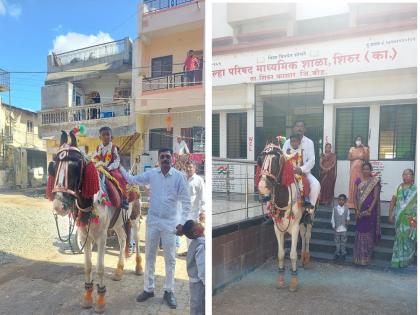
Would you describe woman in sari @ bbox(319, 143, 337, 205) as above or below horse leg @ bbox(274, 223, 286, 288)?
above

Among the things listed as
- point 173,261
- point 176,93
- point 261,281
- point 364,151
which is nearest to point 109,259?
point 173,261

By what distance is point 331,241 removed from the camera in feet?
4.08

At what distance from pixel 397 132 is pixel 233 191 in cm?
71

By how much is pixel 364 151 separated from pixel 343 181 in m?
0.16

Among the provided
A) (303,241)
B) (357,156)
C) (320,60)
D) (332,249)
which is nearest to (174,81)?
(320,60)

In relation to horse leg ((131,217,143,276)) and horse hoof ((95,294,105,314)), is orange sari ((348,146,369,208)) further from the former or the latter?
horse hoof ((95,294,105,314))

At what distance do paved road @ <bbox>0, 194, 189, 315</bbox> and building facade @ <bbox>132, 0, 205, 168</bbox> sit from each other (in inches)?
26.9

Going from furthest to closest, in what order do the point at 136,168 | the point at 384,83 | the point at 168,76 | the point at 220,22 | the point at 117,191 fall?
the point at 117,191, the point at 136,168, the point at 168,76, the point at 220,22, the point at 384,83

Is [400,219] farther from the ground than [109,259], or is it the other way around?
[400,219]

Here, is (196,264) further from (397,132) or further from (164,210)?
(397,132)

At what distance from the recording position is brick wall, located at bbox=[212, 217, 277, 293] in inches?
51.6

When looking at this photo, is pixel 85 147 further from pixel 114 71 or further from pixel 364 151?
pixel 364 151

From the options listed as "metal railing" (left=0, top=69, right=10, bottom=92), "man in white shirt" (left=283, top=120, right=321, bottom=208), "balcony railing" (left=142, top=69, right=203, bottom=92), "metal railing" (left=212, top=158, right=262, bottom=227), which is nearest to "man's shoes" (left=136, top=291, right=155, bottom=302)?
"metal railing" (left=212, top=158, right=262, bottom=227)

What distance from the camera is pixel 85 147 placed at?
56.4 inches
